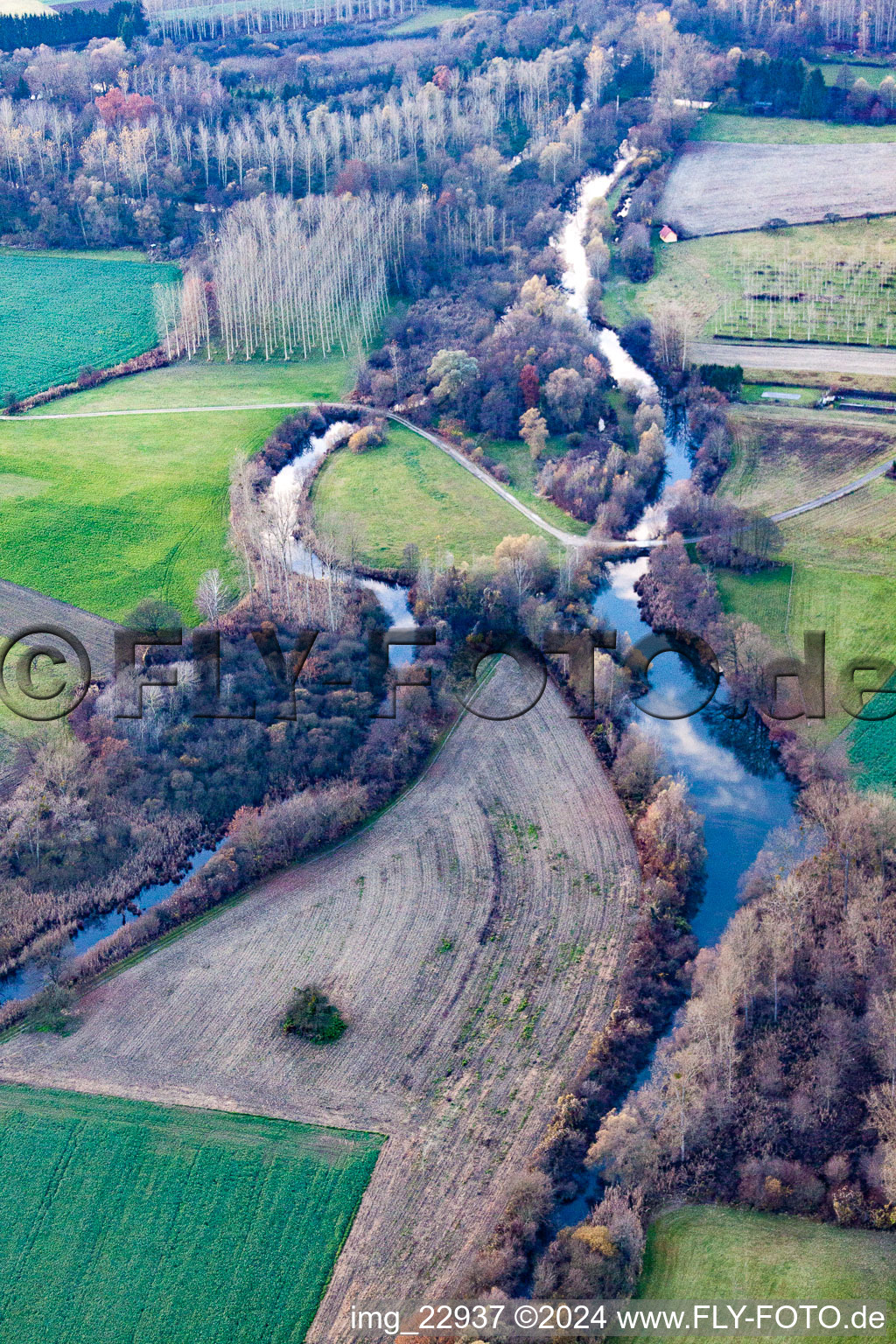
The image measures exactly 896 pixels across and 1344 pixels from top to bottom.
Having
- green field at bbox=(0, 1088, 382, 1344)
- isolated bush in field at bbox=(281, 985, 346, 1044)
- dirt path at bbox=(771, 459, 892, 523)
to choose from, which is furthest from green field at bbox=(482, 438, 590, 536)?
green field at bbox=(0, 1088, 382, 1344)

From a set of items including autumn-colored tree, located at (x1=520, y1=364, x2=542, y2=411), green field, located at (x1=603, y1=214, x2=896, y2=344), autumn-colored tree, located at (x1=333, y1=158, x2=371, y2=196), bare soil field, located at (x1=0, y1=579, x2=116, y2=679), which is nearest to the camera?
bare soil field, located at (x1=0, y1=579, x2=116, y2=679)

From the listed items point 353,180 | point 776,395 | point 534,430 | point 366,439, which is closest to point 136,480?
point 366,439

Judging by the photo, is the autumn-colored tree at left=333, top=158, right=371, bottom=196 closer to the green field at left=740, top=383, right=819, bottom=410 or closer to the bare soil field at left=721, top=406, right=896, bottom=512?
the green field at left=740, top=383, right=819, bottom=410

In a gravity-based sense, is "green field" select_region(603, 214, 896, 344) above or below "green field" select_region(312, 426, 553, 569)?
above

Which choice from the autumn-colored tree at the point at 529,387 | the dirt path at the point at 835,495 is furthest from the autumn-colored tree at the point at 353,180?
the dirt path at the point at 835,495

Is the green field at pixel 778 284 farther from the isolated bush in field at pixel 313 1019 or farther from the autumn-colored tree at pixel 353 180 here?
the isolated bush in field at pixel 313 1019

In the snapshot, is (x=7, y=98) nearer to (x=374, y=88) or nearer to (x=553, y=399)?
(x=374, y=88)
